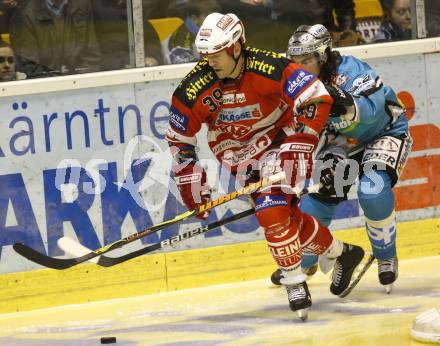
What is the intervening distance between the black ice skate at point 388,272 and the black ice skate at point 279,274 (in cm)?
40

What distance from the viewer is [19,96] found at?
20.8ft

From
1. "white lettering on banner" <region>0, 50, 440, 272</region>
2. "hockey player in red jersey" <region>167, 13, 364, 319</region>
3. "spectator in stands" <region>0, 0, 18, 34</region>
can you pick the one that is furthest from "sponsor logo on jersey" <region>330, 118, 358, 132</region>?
"spectator in stands" <region>0, 0, 18, 34</region>

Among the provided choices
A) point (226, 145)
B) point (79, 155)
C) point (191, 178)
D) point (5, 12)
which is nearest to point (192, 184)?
point (191, 178)

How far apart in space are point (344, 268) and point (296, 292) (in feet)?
1.90

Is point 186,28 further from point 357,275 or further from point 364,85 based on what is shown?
point 357,275

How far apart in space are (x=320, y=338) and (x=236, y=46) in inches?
55.9

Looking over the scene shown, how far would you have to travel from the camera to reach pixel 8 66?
21.0 feet

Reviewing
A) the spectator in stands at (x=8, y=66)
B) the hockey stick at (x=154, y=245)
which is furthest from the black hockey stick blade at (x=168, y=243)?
the spectator in stands at (x=8, y=66)

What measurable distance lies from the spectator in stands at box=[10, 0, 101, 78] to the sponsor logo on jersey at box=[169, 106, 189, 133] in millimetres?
1117

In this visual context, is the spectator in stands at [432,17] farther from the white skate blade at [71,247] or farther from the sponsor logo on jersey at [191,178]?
the white skate blade at [71,247]

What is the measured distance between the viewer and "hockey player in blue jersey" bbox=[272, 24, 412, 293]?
581cm

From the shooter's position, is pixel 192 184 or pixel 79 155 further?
pixel 79 155

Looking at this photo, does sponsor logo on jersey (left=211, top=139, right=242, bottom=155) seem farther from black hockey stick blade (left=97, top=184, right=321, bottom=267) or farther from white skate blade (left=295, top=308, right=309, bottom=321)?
white skate blade (left=295, top=308, right=309, bottom=321)

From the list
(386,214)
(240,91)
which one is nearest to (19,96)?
(240,91)
